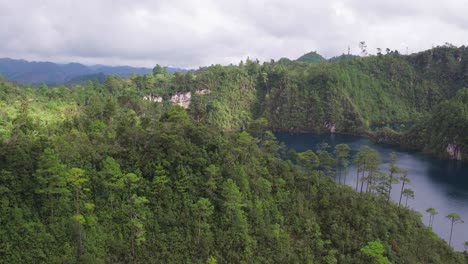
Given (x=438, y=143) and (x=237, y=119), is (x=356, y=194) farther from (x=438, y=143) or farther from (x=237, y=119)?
(x=237, y=119)

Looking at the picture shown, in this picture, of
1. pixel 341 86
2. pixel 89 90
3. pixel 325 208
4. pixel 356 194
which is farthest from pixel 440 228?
pixel 341 86

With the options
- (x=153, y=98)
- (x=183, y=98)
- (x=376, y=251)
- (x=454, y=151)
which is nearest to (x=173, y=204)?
(x=376, y=251)

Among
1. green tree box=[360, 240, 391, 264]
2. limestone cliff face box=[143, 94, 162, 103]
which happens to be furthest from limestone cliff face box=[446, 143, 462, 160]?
limestone cliff face box=[143, 94, 162, 103]

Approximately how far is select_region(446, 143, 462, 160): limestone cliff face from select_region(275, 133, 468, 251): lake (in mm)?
3677

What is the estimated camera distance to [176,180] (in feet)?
120

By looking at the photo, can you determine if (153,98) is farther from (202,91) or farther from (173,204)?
(173,204)

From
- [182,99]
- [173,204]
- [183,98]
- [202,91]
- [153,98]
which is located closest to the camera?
[173,204]

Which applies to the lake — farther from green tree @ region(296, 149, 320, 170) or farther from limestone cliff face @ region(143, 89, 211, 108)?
limestone cliff face @ region(143, 89, 211, 108)

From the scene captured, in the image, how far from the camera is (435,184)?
80.8 meters

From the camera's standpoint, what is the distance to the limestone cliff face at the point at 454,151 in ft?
342

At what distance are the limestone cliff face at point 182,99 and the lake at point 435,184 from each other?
4260 centimetres

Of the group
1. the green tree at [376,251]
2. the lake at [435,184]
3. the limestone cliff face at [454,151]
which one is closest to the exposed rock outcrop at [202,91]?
the lake at [435,184]

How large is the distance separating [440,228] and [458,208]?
1134cm

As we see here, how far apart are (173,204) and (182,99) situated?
104452 mm
